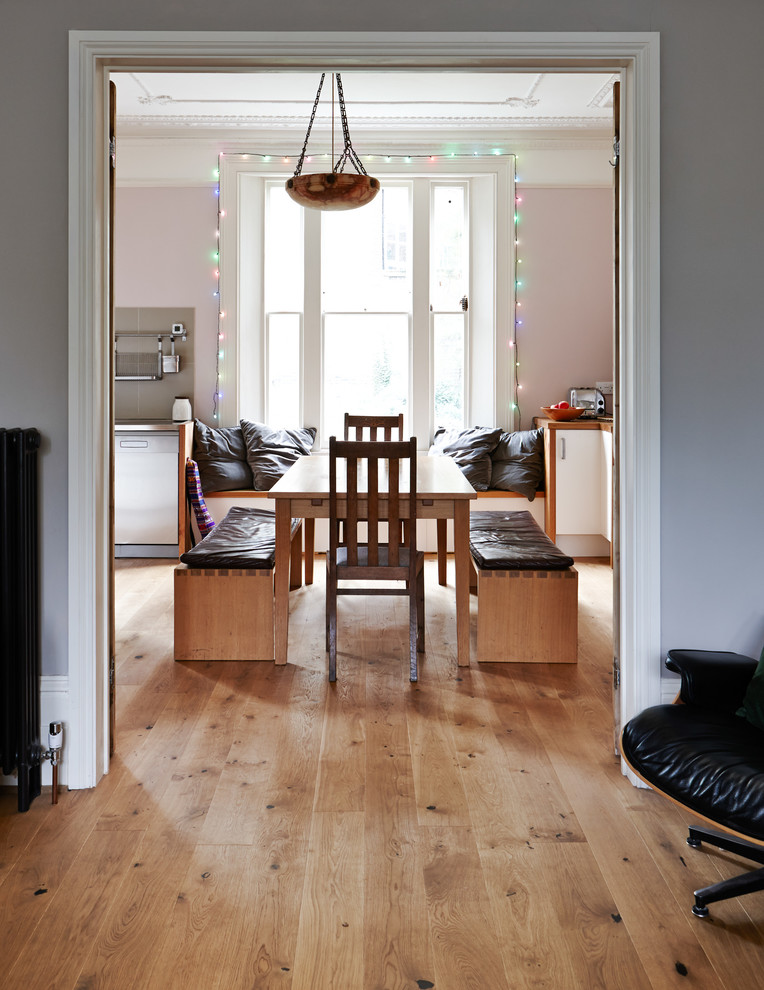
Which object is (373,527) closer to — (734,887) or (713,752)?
(713,752)

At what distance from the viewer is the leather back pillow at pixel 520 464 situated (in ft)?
19.9

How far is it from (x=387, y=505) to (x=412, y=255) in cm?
340

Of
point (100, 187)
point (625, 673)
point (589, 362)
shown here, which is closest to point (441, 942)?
point (625, 673)

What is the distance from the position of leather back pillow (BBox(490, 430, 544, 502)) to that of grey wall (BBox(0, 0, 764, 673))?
3.41 m

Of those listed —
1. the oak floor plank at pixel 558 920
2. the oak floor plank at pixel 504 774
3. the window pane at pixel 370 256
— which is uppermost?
the window pane at pixel 370 256

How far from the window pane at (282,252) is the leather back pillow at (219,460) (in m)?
1.13

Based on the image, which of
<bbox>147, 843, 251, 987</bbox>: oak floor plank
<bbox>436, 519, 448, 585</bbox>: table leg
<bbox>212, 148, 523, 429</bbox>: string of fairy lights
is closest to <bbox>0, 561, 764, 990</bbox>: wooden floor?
<bbox>147, 843, 251, 987</bbox>: oak floor plank

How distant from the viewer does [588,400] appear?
6359mm

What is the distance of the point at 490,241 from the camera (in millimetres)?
6438

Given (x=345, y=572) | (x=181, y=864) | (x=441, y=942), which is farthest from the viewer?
(x=345, y=572)

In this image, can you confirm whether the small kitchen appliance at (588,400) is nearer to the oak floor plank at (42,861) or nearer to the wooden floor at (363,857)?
the wooden floor at (363,857)

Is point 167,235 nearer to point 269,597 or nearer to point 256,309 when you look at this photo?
point 256,309

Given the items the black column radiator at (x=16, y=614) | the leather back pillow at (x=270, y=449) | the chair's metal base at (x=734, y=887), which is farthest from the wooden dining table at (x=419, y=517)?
the leather back pillow at (x=270, y=449)

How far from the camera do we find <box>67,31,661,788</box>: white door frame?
2520mm
